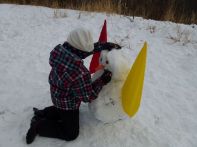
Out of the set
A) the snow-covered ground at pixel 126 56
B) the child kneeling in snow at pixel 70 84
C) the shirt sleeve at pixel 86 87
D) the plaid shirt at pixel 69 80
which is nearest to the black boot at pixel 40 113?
the child kneeling in snow at pixel 70 84

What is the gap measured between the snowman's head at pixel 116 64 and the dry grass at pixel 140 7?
3988 mm

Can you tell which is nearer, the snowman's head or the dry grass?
the snowman's head

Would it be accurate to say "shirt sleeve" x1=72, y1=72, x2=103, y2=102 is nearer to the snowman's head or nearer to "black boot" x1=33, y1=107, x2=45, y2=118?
the snowman's head

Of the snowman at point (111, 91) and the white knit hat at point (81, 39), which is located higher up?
the white knit hat at point (81, 39)

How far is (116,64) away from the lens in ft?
9.92

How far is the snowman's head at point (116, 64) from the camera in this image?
3033 mm

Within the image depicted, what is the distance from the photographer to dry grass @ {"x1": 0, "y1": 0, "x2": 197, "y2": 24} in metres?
7.39

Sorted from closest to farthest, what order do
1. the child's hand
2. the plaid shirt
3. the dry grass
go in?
1. the plaid shirt
2. the child's hand
3. the dry grass

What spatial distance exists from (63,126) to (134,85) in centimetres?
84

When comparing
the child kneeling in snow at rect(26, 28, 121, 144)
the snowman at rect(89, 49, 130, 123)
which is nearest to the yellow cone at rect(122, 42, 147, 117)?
the snowman at rect(89, 49, 130, 123)

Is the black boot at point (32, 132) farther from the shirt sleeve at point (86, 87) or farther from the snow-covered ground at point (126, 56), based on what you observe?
the shirt sleeve at point (86, 87)

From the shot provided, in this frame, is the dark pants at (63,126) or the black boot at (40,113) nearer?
the dark pants at (63,126)

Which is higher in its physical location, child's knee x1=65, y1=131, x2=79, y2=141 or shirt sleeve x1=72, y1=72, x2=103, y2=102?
shirt sleeve x1=72, y1=72, x2=103, y2=102

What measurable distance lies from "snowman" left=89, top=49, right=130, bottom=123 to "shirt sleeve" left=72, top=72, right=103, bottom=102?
10cm
